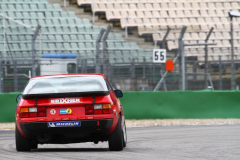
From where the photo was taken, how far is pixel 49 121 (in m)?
8.98

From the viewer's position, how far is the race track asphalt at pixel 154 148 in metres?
8.52

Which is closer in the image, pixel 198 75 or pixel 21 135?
pixel 21 135

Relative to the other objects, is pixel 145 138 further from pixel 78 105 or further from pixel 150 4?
pixel 150 4

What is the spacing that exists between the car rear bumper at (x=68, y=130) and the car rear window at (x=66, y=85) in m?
0.47

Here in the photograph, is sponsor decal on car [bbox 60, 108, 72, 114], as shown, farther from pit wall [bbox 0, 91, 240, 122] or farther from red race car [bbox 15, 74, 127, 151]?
pit wall [bbox 0, 91, 240, 122]

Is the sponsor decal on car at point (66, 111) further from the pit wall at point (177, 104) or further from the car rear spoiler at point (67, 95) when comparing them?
the pit wall at point (177, 104)

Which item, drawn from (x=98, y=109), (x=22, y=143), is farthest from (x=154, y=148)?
(x=22, y=143)

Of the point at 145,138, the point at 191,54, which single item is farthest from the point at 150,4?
the point at 145,138

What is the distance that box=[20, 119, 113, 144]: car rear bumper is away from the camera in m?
8.96

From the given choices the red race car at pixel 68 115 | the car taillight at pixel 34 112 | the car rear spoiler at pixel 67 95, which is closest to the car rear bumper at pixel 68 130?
the red race car at pixel 68 115

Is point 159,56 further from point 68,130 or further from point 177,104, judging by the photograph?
point 68,130

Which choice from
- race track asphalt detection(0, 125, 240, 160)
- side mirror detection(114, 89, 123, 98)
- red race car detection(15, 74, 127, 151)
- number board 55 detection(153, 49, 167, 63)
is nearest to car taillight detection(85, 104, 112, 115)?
red race car detection(15, 74, 127, 151)

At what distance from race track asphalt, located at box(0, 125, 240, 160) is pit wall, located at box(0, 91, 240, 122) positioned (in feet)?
15.3

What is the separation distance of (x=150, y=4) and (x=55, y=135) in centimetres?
2438
